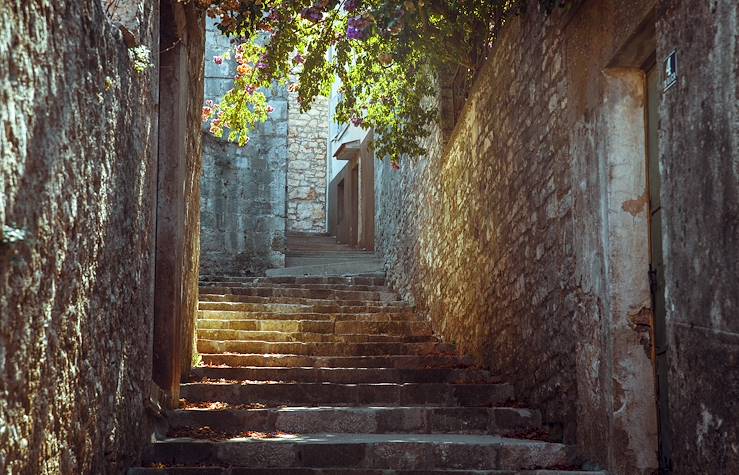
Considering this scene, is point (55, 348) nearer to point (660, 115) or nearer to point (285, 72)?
point (660, 115)

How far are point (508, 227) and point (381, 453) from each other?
82.3 inches

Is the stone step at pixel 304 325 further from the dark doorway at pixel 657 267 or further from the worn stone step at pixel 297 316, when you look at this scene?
the dark doorway at pixel 657 267

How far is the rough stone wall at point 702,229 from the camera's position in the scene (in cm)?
333

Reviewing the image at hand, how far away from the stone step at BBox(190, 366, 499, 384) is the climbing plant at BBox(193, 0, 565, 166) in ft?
7.55

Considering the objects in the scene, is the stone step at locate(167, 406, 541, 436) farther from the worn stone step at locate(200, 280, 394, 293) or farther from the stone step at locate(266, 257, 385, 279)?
the stone step at locate(266, 257, 385, 279)

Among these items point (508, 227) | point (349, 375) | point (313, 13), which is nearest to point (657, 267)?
point (508, 227)

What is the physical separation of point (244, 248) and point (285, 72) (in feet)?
19.8

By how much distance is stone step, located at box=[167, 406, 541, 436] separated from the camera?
5828mm

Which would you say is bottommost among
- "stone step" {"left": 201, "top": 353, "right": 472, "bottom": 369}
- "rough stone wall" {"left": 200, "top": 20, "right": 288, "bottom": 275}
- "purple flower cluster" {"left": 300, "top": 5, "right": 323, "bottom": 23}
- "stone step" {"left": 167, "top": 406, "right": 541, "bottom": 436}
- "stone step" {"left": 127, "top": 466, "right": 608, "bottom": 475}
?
"stone step" {"left": 127, "top": 466, "right": 608, "bottom": 475}

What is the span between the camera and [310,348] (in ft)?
26.3

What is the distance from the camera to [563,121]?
17.9 feet

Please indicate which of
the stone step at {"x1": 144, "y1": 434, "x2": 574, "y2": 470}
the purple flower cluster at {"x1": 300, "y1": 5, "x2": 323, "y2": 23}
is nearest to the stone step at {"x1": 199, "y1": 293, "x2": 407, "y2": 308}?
the purple flower cluster at {"x1": 300, "y1": 5, "x2": 323, "y2": 23}

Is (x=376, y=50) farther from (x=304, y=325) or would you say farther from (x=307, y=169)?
(x=307, y=169)

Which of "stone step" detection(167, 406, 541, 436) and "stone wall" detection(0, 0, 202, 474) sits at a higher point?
"stone wall" detection(0, 0, 202, 474)
